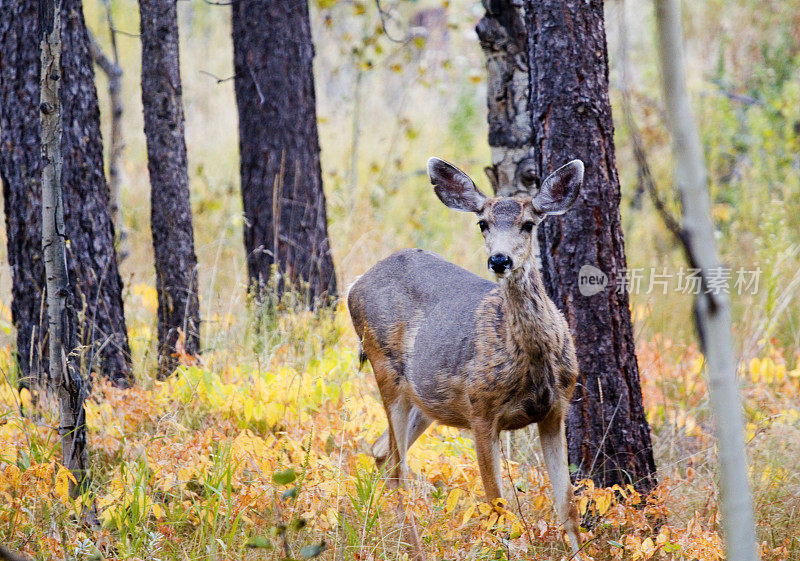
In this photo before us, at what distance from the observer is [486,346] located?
11.8ft

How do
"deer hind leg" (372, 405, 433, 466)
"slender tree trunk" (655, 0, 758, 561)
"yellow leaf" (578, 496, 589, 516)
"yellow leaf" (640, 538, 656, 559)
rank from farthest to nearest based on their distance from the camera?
1. "deer hind leg" (372, 405, 433, 466)
2. "yellow leaf" (578, 496, 589, 516)
3. "yellow leaf" (640, 538, 656, 559)
4. "slender tree trunk" (655, 0, 758, 561)

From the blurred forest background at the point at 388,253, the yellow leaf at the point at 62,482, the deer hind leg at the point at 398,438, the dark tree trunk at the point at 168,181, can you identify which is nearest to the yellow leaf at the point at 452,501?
the blurred forest background at the point at 388,253

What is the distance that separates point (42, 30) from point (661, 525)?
3.18 meters

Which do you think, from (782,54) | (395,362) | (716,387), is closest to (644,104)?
(782,54)

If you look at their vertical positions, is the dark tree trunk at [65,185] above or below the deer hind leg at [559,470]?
above

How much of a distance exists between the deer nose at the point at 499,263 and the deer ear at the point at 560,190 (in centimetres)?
34

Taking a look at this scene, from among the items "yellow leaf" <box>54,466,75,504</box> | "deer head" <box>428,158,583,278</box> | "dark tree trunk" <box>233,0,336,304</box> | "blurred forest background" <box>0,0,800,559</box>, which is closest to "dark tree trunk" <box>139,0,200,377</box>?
"blurred forest background" <box>0,0,800,559</box>

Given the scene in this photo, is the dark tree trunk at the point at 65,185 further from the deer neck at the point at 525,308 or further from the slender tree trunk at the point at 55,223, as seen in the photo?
the deer neck at the point at 525,308

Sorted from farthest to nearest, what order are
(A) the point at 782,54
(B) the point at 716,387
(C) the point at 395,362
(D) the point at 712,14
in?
(D) the point at 712,14 → (A) the point at 782,54 → (C) the point at 395,362 → (B) the point at 716,387

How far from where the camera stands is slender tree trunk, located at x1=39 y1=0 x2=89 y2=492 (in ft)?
10.4

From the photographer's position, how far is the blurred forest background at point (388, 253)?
3.51 metres

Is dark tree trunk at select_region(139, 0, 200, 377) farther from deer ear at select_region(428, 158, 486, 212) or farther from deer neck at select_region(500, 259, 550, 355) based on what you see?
deer neck at select_region(500, 259, 550, 355)

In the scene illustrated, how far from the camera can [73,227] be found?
4887 mm

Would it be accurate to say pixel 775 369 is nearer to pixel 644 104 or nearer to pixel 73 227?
pixel 73 227
